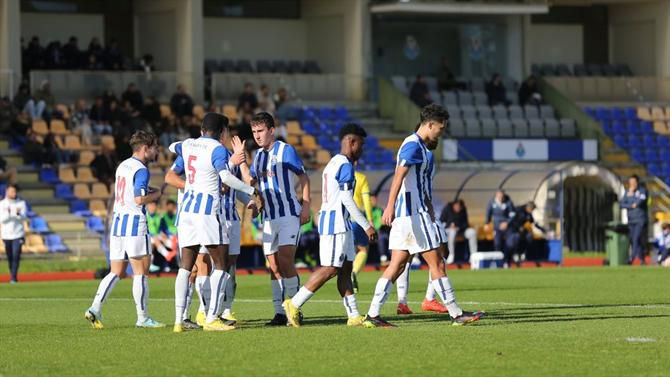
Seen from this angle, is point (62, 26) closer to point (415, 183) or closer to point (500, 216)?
point (500, 216)

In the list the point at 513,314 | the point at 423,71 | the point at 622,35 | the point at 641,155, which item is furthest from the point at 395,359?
the point at 622,35

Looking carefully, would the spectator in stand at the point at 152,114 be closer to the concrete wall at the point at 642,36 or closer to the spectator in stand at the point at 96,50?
the spectator in stand at the point at 96,50

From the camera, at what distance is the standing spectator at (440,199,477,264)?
3509 cm

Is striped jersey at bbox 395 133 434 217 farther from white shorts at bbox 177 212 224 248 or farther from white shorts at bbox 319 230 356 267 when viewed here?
white shorts at bbox 177 212 224 248

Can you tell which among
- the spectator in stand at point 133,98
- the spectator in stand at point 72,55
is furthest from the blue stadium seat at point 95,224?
the spectator in stand at point 72,55

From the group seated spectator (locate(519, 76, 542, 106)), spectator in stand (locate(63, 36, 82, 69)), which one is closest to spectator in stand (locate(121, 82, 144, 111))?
spectator in stand (locate(63, 36, 82, 69))

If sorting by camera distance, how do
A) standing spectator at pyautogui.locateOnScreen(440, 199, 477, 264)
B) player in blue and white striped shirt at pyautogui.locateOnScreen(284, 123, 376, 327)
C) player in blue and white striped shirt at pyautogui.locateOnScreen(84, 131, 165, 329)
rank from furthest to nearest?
standing spectator at pyautogui.locateOnScreen(440, 199, 477, 264) → player in blue and white striped shirt at pyautogui.locateOnScreen(84, 131, 165, 329) → player in blue and white striped shirt at pyautogui.locateOnScreen(284, 123, 376, 327)

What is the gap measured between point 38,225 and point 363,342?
22.9m

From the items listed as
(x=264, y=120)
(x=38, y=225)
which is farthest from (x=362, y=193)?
(x=38, y=225)

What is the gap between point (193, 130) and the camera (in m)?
37.8

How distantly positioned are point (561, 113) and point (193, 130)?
1425 cm

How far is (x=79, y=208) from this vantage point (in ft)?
119

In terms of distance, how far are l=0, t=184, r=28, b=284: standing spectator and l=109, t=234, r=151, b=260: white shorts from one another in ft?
46.5

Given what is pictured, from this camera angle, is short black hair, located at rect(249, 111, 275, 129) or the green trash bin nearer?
short black hair, located at rect(249, 111, 275, 129)
